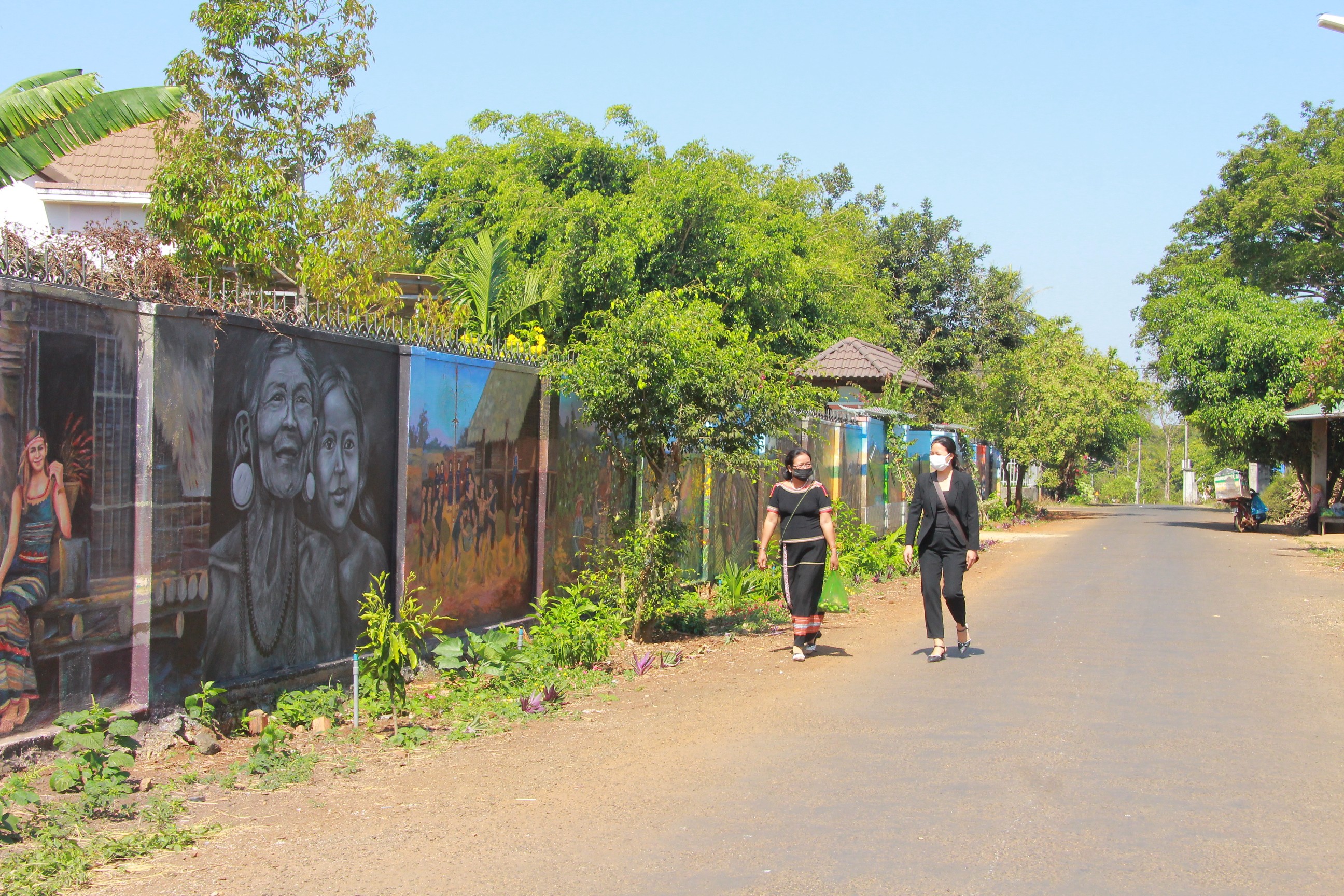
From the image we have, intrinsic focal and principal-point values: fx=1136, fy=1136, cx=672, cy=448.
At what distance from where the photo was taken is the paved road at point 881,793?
4555mm

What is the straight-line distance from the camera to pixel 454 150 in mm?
33312

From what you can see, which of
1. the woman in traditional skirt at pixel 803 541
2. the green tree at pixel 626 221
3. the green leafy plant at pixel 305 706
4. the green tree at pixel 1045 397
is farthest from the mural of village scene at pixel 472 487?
the green tree at pixel 1045 397

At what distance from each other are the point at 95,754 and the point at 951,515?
6622mm

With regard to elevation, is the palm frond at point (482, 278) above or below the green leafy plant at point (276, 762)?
above

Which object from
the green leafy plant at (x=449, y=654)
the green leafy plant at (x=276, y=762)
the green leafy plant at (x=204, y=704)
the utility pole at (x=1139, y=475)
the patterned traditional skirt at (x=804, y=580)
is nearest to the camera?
the green leafy plant at (x=276, y=762)

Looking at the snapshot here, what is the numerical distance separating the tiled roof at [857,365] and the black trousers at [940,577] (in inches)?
578

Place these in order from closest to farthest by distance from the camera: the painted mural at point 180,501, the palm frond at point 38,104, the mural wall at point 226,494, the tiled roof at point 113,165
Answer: the mural wall at point 226,494 → the painted mural at point 180,501 → the palm frond at point 38,104 → the tiled roof at point 113,165

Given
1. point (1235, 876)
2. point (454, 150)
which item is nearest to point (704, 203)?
point (454, 150)

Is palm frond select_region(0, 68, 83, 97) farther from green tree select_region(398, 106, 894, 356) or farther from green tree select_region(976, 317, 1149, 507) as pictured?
green tree select_region(976, 317, 1149, 507)

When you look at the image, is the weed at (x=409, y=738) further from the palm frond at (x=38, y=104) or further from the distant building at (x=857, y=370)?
the distant building at (x=857, y=370)

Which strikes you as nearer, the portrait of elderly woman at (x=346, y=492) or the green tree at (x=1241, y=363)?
the portrait of elderly woman at (x=346, y=492)

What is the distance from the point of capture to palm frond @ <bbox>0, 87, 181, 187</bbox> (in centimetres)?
777

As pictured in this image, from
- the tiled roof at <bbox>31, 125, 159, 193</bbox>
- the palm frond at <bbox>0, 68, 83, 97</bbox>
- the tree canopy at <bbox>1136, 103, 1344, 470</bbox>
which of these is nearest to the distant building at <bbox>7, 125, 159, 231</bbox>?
the tiled roof at <bbox>31, 125, 159, 193</bbox>

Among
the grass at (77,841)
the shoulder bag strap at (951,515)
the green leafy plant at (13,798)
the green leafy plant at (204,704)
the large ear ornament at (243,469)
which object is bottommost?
the grass at (77,841)
